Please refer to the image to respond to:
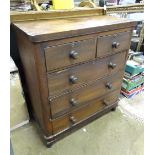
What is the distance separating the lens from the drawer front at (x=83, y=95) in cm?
115

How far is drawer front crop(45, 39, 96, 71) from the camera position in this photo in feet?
3.00

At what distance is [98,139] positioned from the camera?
1399 millimetres

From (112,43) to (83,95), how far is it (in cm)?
46

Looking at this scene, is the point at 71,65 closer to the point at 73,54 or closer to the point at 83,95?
the point at 73,54

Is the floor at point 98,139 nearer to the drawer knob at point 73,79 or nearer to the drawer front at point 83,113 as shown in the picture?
the drawer front at point 83,113

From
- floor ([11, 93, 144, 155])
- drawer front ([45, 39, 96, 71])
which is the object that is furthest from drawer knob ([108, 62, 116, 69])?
floor ([11, 93, 144, 155])

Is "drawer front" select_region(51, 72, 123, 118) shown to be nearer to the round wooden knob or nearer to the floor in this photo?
the round wooden knob

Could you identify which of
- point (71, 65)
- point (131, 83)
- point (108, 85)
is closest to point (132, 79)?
point (131, 83)

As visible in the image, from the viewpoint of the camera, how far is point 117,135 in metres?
1.44

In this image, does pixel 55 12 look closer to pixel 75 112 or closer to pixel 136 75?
pixel 75 112

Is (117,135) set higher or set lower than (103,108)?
lower
